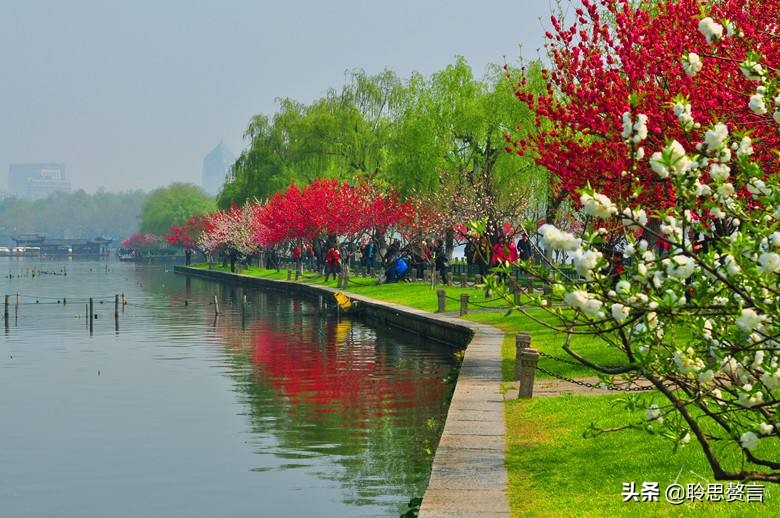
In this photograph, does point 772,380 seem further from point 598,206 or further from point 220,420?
point 220,420

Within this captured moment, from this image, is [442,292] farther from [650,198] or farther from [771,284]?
[771,284]

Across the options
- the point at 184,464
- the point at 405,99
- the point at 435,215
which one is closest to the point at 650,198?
the point at 184,464

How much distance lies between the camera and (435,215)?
2387 inches

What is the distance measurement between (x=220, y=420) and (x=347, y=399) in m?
3.51

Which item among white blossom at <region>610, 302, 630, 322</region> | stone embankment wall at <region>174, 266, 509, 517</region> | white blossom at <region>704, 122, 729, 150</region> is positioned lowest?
stone embankment wall at <region>174, 266, 509, 517</region>

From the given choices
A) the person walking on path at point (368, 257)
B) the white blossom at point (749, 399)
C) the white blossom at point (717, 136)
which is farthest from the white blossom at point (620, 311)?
the person walking on path at point (368, 257)

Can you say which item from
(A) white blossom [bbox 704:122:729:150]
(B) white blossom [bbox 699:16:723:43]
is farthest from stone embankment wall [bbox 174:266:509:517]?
(B) white blossom [bbox 699:16:723:43]

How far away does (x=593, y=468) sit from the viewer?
13.8 meters

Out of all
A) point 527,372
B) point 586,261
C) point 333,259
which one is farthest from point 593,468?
point 333,259

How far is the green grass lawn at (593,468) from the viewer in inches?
459

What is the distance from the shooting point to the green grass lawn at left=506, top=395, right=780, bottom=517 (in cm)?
1166

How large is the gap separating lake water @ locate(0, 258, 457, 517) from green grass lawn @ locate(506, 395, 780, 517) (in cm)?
199

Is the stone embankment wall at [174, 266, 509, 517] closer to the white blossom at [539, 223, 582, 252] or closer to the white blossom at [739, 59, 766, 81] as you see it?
the white blossom at [539, 223, 582, 252]

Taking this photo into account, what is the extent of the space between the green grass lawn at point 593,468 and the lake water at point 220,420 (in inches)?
78.2
